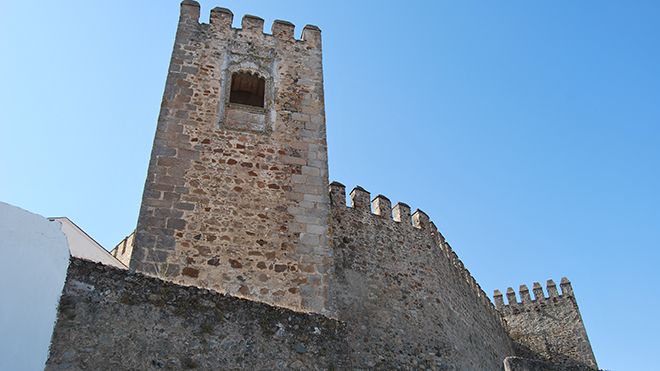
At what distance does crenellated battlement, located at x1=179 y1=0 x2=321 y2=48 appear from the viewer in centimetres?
1152

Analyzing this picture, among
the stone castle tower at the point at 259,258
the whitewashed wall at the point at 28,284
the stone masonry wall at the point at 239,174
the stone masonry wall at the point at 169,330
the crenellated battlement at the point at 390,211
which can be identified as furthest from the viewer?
the crenellated battlement at the point at 390,211

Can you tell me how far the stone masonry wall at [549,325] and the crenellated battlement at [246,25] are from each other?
45.1ft

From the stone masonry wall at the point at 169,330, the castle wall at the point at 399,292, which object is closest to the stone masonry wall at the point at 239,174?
the stone masonry wall at the point at 169,330

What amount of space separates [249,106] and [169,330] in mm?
6261

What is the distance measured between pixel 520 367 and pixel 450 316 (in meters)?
7.65

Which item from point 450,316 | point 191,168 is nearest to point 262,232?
point 191,168

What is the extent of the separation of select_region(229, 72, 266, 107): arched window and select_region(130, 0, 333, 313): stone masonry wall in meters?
0.13

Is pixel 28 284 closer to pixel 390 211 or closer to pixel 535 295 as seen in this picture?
pixel 390 211

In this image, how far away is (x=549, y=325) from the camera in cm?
2195

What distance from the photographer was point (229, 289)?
8.29m

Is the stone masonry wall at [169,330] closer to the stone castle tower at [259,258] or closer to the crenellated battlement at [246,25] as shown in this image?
the stone castle tower at [259,258]

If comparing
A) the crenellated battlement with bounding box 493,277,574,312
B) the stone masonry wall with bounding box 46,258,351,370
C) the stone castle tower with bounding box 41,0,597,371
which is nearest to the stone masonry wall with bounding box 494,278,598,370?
the crenellated battlement with bounding box 493,277,574,312

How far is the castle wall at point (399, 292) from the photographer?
1284 cm

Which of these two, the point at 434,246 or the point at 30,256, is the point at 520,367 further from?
the point at 434,246
